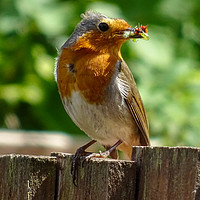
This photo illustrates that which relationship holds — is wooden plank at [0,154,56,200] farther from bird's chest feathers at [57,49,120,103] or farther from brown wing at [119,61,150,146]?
brown wing at [119,61,150,146]

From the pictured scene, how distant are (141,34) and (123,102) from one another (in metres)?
0.46

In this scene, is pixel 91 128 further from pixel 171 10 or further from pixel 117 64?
pixel 171 10

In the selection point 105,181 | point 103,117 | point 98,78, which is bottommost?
point 105,181

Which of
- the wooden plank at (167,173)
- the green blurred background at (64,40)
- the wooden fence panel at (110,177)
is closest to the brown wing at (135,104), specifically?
the green blurred background at (64,40)

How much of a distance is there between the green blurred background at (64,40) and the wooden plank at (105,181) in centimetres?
208

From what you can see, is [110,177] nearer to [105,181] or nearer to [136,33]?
[105,181]

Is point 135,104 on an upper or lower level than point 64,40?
lower

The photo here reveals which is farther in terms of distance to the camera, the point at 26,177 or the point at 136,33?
the point at 136,33

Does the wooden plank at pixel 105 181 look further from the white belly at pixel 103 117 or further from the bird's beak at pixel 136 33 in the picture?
the bird's beak at pixel 136 33

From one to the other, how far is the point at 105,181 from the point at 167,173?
0.24m

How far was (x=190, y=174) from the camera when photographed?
6.73 feet

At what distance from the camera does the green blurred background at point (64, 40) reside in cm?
445

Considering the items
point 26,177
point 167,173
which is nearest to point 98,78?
point 26,177

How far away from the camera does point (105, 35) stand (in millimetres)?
3545
